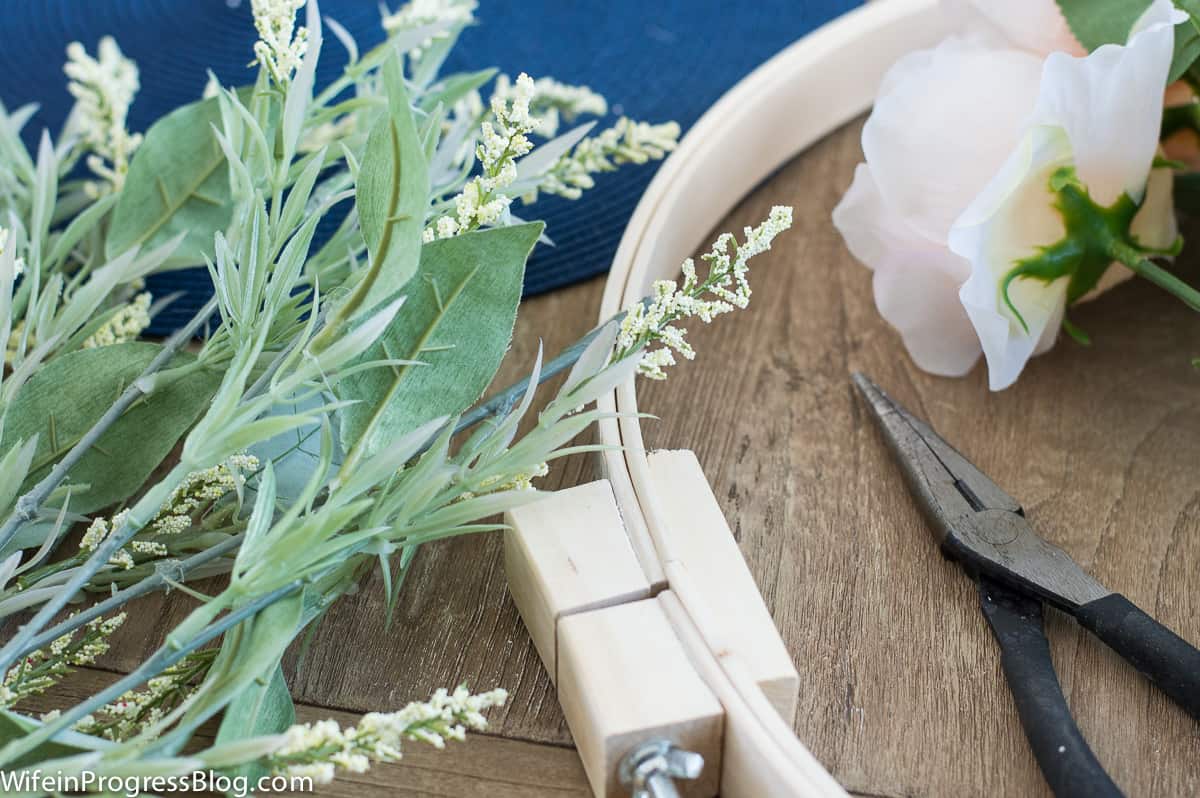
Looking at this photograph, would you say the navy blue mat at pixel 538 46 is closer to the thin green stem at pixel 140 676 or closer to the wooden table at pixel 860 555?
the wooden table at pixel 860 555

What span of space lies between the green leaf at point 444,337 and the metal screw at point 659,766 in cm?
13

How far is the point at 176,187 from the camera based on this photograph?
1.70ft

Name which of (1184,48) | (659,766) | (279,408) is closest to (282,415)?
(279,408)

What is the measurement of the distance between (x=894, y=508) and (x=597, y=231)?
0.80ft

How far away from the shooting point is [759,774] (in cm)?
35

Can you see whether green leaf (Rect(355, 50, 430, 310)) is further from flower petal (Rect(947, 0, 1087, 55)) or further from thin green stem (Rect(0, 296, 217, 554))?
flower petal (Rect(947, 0, 1087, 55))

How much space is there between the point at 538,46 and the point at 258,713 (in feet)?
1.65

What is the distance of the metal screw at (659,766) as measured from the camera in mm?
349

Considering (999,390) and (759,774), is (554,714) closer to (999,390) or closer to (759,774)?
(759,774)

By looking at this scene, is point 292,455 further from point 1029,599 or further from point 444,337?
point 1029,599

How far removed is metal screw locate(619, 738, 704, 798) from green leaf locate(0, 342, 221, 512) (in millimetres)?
213

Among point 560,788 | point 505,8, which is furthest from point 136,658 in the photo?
point 505,8

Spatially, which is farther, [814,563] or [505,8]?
[505,8]

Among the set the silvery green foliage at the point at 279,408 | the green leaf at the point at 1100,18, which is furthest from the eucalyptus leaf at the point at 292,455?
the green leaf at the point at 1100,18
